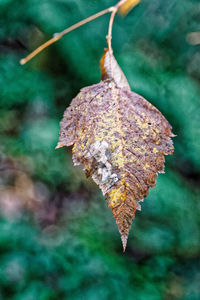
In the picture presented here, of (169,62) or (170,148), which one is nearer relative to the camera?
(170,148)

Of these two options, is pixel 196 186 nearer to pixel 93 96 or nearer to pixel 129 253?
pixel 129 253

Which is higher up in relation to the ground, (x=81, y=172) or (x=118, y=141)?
(x=118, y=141)

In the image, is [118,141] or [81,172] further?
[81,172]

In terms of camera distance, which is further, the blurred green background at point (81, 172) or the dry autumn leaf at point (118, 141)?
the blurred green background at point (81, 172)

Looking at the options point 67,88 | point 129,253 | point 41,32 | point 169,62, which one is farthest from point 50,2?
point 129,253

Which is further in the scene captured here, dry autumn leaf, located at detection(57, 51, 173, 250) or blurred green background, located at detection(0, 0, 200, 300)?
blurred green background, located at detection(0, 0, 200, 300)
